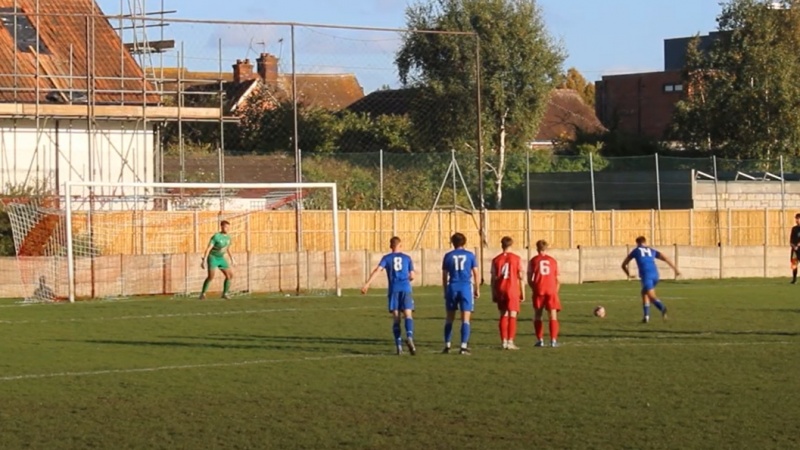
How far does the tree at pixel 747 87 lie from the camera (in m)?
61.6

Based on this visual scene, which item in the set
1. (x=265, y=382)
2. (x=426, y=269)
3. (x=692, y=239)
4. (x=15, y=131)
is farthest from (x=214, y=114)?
(x=265, y=382)

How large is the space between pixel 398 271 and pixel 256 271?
1526 cm

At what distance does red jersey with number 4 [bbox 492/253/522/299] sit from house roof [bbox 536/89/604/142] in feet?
198

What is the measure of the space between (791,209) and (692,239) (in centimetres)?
409

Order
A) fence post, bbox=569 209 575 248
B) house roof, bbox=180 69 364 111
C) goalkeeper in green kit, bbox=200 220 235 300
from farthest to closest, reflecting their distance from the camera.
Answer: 1. house roof, bbox=180 69 364 111
2. fence post, bbox=569 209 575 248
3. goalkeeper in green kit, bbox=200 220 235 300

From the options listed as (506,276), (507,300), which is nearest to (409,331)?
(507,300)

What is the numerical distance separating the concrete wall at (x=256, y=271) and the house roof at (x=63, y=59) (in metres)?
8.97

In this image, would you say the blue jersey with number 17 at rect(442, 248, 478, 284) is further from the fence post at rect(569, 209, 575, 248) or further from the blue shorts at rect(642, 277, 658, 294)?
the fence post at rect(569, 209, 575, 248)

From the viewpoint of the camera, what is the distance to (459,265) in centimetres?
1864

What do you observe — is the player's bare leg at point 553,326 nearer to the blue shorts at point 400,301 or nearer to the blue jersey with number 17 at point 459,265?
the blue jersey with number 17 at point 459,265

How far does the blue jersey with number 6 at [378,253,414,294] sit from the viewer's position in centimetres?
1873

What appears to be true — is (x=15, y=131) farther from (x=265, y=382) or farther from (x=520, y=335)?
(x=265, y=382)

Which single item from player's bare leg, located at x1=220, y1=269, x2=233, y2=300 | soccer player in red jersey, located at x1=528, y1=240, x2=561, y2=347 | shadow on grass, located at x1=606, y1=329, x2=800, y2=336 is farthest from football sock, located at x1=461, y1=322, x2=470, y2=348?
player's bare leg, located at x1=220, y1=269, x2=233, y2=300

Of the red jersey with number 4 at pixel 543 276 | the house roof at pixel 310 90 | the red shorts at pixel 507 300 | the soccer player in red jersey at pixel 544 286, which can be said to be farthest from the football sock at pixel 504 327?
the house roof at pixel 310 90
